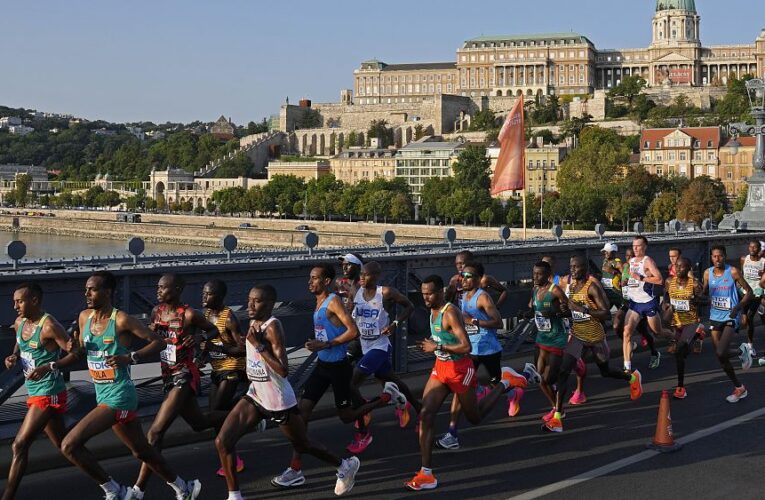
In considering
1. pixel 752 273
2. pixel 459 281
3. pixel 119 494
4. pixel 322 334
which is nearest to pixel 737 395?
pixel 459 281

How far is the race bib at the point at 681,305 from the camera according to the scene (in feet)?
38.6

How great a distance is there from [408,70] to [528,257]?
166 meters

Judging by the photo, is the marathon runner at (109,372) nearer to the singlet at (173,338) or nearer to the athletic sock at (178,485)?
the athletic sock at (178,485)

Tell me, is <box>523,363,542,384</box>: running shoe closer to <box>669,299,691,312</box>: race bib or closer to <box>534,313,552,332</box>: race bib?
<box>534,313,552,332</box>: race bib

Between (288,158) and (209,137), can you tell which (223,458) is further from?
(209,137)

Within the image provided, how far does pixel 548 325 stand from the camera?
10.2 metres

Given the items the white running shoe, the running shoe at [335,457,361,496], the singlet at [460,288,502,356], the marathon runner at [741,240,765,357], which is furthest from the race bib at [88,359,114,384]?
the marathon runner at [741,240,765,357]

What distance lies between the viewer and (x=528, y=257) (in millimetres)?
15539

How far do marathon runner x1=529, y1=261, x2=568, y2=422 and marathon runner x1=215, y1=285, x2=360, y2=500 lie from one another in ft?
11.0

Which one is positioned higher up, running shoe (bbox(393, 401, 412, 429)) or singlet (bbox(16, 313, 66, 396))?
singlet (bbox(16, 313, 66, 396))

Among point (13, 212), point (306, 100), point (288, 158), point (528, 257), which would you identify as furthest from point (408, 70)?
point (528, 257)

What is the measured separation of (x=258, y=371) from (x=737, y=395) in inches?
243

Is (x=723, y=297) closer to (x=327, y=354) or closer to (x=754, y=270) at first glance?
(x=754, y=270)

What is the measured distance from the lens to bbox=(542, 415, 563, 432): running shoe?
9.98 metres
